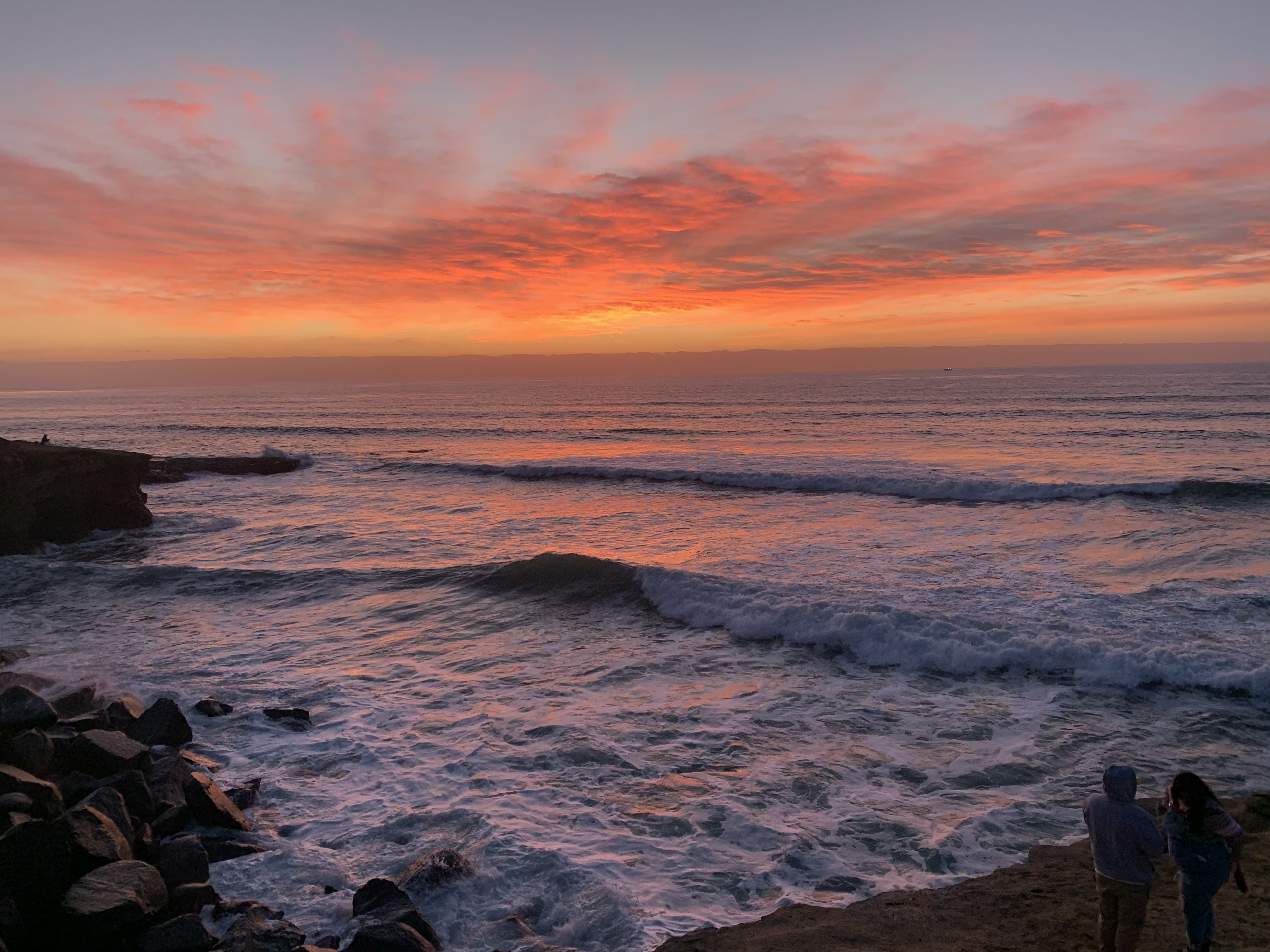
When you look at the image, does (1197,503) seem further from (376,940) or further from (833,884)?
(376,940)

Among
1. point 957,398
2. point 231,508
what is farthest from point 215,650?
point 957,398

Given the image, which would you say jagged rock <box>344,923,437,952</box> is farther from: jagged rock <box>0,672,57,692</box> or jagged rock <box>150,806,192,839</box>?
jagged rock <box>0,672,57,692</box>

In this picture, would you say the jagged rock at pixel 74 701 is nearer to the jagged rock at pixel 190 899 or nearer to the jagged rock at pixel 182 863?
the jagged rock at pixel 182 863

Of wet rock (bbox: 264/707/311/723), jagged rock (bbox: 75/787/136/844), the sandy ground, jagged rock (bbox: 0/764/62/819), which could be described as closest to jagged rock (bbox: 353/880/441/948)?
the sandy ground

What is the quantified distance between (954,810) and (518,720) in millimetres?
5624

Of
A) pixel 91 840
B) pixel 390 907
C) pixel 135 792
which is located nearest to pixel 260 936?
pixel 390 907

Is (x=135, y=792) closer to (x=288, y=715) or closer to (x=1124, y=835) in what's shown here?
(x=288, y=715)

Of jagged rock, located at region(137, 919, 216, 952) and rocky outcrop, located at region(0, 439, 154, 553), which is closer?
jagged rock, located at region(137, 919, 216, 952)

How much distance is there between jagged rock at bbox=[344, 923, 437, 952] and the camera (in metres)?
5.29

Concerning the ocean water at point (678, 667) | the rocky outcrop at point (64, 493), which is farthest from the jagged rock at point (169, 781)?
the rocky outcrop at point (64, 493)

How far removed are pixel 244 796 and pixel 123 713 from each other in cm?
286

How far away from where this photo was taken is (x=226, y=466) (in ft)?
125

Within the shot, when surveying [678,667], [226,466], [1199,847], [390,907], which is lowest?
[678,667]

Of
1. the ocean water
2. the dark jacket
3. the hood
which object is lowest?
the ocean water
